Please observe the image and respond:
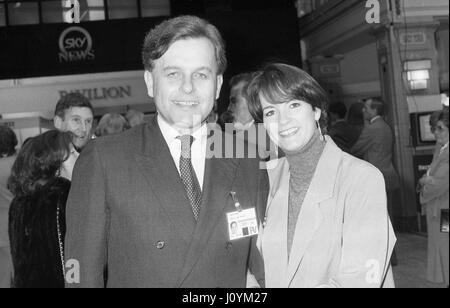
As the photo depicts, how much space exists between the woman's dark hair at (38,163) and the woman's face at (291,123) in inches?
35.3

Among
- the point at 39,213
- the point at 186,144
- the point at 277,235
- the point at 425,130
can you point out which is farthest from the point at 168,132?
the point at 425,130

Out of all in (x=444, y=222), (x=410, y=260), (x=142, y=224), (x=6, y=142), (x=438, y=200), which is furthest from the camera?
(x=410, y=260)

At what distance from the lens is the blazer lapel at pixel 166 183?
116 cm

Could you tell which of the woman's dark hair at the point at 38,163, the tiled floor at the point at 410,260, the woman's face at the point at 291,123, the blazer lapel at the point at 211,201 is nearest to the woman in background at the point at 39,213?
the woman's dark hair at the point at 38,163

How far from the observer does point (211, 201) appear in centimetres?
120

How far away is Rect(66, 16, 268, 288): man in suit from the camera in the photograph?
44.6 inches

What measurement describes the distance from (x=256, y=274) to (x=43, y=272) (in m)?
0.85

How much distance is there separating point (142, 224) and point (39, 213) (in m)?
0.76

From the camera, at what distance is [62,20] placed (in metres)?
5.08

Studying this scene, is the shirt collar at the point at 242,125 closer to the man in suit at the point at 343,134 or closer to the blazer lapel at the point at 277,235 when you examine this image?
the man in suit at the point at 343,134

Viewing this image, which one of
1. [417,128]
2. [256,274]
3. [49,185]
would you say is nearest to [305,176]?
[256,274]

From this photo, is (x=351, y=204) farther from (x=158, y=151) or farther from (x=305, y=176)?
(x=158, y=151)

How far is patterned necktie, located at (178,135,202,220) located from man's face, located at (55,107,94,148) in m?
0.96

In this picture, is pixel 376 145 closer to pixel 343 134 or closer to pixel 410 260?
pixel 343 134
